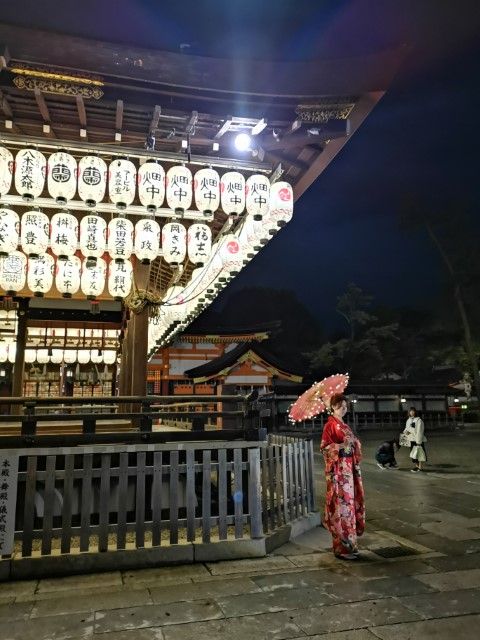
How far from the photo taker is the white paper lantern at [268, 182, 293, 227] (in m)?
9.13

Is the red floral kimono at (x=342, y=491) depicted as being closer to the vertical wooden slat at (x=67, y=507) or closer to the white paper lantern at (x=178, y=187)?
the vertical wooden slat at (x=67, y=507)

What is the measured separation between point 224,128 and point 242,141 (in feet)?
1.30

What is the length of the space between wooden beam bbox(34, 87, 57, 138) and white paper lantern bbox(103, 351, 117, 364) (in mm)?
11374

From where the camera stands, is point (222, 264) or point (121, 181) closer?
point (121, 181)

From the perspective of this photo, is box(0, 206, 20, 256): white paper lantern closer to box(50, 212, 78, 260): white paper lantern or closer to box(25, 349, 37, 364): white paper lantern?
box(50, 212, 78, 260): white paper lantern

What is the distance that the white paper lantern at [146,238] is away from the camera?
9240 mm

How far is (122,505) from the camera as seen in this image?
521 centimetres

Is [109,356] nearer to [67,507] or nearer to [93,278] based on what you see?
[93,278]

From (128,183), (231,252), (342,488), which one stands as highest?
(128,183)

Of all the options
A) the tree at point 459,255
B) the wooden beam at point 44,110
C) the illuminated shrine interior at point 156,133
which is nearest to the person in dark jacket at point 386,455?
the illuminated shrine interior at point 156,133

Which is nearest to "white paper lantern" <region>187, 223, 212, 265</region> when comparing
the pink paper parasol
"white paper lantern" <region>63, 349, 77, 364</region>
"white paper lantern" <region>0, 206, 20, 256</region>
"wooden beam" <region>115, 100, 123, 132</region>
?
"wooden beam" <region>115, 100, 123, 132</region>

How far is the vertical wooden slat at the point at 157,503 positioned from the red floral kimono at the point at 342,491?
195 cm

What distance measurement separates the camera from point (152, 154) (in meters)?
8.15

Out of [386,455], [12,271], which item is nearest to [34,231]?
[12,271]
